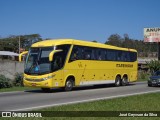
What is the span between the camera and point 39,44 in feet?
76.2

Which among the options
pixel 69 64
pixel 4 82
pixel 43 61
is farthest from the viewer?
pixel 4 82

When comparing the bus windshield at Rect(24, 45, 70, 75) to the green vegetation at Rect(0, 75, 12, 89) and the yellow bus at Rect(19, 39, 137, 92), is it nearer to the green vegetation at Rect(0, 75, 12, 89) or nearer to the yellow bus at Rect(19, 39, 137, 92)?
the yellow bus at Rect(19, 39, 137, 92)

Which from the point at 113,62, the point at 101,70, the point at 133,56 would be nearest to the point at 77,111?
the point at 101,70

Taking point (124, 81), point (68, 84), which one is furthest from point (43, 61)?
point (124, 81)

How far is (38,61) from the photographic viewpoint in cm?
2223

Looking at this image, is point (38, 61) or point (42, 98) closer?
point (42, 98)

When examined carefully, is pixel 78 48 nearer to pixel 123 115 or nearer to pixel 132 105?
pixel 132 105

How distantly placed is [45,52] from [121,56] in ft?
33.3

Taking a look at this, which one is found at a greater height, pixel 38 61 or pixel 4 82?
pixel 38 61

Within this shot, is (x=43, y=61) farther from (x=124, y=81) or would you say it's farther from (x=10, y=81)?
(x=124, y=81)

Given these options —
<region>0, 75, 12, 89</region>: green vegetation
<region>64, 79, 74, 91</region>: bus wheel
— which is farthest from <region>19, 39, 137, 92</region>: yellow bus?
<region>0, 75, 12, 89</region>: green vegetation

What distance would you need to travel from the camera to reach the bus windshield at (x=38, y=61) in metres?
21.9

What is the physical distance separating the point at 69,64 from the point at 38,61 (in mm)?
2255

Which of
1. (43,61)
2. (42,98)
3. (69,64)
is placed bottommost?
(42,98)
